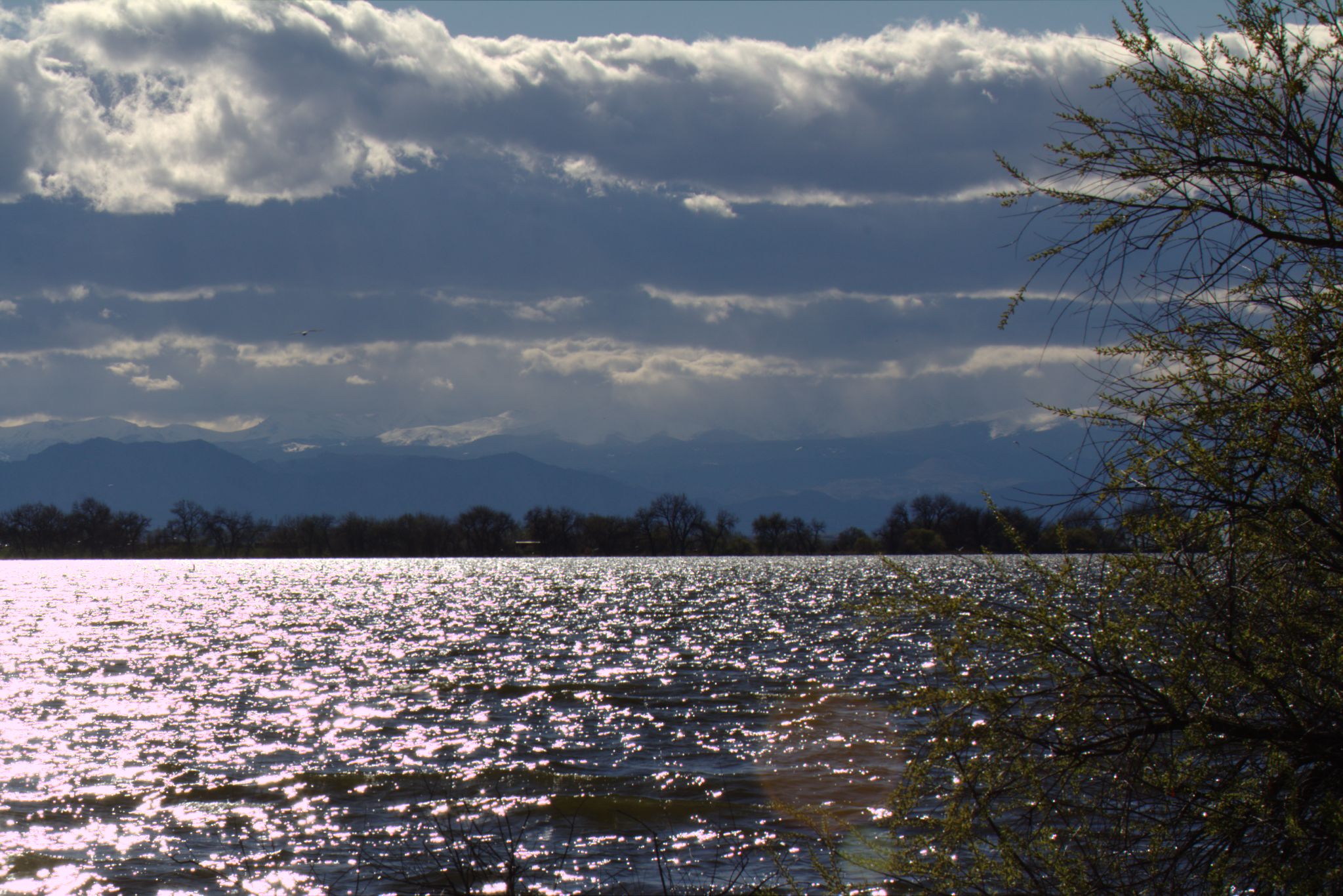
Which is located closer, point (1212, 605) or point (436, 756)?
point (1212, 605)

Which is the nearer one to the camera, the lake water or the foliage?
the foliage

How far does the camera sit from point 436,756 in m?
25.0

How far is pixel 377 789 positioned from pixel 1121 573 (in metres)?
17.8

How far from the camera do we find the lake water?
1689 centimetres

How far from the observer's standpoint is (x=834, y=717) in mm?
29781

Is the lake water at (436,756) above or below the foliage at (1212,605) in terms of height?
below

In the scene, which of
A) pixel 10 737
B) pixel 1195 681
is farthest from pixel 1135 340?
pixel 10 737

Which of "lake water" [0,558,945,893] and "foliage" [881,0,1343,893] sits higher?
"foliage" [881,0,1343,893]

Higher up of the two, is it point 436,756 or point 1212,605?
point 1212,605

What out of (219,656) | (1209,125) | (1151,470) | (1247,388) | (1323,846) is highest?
(1209,125)

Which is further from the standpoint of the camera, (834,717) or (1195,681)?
A: (834,717)

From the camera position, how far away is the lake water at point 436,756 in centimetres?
1689

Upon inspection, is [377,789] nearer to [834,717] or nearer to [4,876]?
[4,876]

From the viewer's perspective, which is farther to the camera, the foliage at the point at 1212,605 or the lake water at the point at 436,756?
the lake water at the point at 436,756
